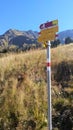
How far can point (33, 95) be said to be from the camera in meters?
9.96

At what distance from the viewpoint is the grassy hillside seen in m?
9.07

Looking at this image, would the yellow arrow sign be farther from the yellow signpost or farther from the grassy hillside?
the grassy hillside

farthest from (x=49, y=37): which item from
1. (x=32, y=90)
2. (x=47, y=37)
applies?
(x=32, y=90)

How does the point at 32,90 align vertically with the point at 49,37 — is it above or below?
below

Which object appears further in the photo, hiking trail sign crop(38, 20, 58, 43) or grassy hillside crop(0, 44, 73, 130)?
grassy hillside crop(0, 44, 73, 130)

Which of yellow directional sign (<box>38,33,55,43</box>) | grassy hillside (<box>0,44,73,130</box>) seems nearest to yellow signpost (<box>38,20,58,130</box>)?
yellow directional sign (<box>38,33,55,43</box>)

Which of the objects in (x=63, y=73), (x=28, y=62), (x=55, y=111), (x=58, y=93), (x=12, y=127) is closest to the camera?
(x=12, y=127)

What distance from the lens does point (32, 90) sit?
33.6 ft

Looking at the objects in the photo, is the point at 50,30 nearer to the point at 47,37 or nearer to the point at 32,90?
the point at 47,37

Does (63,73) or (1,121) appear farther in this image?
(63,73)

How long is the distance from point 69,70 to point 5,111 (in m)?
3.41

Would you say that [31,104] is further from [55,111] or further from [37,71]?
[37,71]

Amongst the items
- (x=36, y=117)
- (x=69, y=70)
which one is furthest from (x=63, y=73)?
(x=36, y=117)

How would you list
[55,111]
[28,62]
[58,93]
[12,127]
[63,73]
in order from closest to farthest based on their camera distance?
[12,127]
[55,111]
[58,93]
[63,73]
[28,62]
